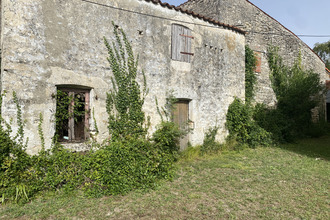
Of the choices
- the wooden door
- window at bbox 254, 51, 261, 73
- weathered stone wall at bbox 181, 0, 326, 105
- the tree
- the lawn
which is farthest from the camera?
the tree

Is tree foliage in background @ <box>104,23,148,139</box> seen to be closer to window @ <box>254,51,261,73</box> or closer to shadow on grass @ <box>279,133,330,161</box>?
shadow on grass @ <box>279,133,330,161</box>

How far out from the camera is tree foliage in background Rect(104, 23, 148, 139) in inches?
228

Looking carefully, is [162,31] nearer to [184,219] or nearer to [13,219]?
[184,219]

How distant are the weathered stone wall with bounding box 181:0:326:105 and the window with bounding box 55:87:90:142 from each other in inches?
303

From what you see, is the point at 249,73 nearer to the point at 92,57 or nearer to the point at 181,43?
the point at 181,43

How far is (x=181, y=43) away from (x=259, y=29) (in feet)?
19.2

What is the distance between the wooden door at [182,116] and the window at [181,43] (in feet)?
4.81

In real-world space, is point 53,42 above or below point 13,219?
above

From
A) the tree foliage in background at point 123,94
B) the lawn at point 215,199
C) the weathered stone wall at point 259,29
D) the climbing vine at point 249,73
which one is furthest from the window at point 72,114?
the weathered stone wall at point 259,29

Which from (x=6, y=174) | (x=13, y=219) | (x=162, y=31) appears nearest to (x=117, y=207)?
(x=13, y=219)

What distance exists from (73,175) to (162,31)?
187 inches

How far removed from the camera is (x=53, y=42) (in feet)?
16.6

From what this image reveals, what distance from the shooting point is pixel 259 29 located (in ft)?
35.9

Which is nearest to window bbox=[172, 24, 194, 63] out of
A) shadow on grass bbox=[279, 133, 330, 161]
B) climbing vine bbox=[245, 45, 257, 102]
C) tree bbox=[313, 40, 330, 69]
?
climbing vine bbox=[245, 45, 257, 102]
